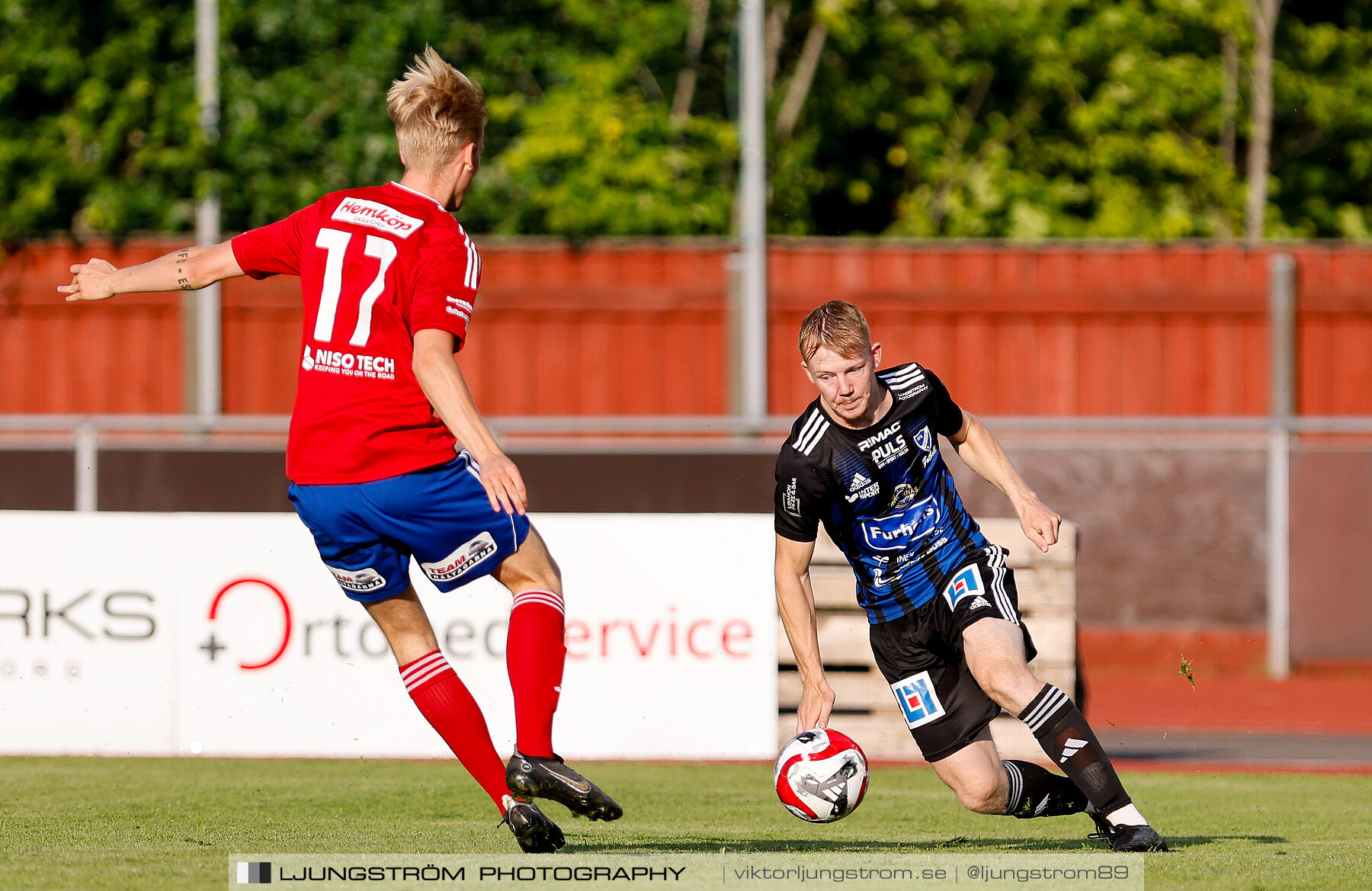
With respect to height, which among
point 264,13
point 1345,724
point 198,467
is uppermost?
point 264,13

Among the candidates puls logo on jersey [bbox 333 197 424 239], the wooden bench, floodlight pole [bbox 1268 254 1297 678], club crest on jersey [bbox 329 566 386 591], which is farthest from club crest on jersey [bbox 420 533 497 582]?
floodlight pole [bbox 1268 254 1297 678]

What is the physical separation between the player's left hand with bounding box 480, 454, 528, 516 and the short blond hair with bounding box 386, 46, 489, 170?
991mm

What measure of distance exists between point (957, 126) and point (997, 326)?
15.6 feet

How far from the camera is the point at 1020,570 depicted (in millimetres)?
9367

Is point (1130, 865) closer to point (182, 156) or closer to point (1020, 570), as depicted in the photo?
point (1020, 570)

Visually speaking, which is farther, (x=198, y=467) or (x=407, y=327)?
(x=198, y=467)

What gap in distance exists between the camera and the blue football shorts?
5.10 metres

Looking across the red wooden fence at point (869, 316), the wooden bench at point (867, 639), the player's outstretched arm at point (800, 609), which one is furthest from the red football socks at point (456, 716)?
the red wooden fence at point (869, 316)

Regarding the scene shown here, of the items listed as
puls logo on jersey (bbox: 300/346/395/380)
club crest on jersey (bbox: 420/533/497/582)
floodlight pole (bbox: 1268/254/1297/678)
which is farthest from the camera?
floodlight pole (bbox: 1268/254/1297/678)

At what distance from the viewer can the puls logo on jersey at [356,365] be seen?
16.6 ft

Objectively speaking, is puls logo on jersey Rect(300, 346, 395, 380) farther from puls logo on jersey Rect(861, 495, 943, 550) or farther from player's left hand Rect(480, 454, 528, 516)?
puls logo on jersey Rect(861, 495, 943, 550)

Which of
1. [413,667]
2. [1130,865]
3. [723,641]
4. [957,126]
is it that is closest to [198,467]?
[723,641]

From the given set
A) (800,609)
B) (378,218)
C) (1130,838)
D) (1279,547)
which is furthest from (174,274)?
(1279,547)

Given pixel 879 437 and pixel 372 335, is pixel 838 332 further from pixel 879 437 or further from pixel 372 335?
pixel 372 335
